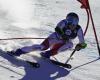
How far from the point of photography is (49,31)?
11.6 metres

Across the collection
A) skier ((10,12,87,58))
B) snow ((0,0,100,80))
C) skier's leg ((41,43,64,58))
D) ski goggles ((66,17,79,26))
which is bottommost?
snow ((0,0,100,80))

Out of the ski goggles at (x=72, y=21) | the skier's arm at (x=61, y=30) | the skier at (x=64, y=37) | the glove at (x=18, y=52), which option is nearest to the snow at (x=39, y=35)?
the glove at (x=18, y=52)

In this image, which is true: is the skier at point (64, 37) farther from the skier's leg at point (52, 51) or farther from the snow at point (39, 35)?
the snow at point (39, 35)

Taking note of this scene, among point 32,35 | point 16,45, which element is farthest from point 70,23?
point 32,35

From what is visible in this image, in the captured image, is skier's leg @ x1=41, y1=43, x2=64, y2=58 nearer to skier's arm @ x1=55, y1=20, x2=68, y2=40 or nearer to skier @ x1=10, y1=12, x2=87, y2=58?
skier @ x1=10, y1=12, x2=87, y2=58

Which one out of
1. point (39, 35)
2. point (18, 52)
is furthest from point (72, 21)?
point (39, 35)

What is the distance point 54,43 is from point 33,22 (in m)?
3.70

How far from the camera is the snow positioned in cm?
804

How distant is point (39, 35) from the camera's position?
36.1ft

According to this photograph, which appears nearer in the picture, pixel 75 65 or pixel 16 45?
pixel 75 65

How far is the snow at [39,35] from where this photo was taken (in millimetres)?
8039

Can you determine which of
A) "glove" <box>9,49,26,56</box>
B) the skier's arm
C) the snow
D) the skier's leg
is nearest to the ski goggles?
the skier's arm

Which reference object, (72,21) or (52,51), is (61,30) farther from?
(52,51)

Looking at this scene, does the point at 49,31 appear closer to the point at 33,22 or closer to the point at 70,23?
the point at 33,22
